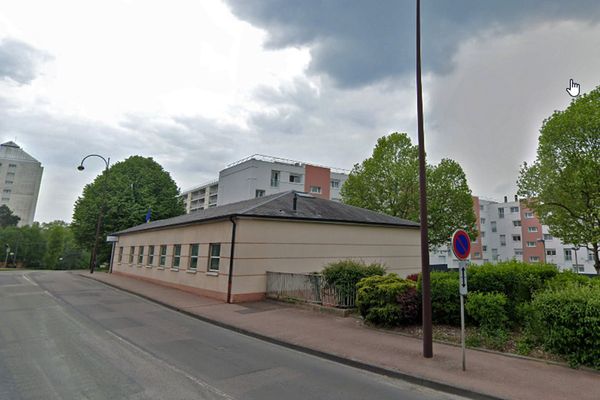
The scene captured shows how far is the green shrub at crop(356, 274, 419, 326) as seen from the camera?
917cm

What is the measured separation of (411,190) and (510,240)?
41.6 m

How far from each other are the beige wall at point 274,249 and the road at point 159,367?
15.8ft

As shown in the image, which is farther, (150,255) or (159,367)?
(150,255)

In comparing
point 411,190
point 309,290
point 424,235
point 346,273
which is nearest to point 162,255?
point 309,290

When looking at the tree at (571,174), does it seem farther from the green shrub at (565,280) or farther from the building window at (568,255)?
the building window at (568,255)

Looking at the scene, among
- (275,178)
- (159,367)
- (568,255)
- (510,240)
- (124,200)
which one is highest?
(275,178)

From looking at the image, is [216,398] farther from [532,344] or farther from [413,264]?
[413,264]

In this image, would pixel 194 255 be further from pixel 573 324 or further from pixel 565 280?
pixel 573 324

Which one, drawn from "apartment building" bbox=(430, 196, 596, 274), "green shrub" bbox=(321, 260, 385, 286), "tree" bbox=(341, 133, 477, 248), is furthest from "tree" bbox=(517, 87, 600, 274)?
"apartment building" bbox=(430, 196, 596, 274)

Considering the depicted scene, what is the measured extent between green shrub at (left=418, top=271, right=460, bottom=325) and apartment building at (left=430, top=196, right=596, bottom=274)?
151ft

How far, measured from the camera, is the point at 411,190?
102 feet

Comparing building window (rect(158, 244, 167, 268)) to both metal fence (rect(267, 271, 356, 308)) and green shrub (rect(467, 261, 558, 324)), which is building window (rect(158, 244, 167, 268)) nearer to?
metal fence (rect(267, 271, 356, 308))

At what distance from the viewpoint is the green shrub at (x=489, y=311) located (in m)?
7.98

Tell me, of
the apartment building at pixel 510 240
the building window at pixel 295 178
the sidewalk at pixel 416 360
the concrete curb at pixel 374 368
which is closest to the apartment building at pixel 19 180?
the building window at pixel 295 178
